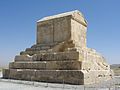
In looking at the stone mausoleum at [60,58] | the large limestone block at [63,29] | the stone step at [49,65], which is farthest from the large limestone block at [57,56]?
the large limestone block at [63,29]

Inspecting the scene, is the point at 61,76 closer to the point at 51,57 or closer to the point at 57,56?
the point at 57,56

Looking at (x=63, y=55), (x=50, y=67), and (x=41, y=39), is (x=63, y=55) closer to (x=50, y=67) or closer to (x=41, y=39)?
(x=50, y=67)

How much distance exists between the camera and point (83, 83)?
1030cm

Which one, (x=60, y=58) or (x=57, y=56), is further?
(x=57, y=56)

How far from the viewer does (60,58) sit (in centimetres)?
1231

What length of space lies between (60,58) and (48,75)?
53.2 inches

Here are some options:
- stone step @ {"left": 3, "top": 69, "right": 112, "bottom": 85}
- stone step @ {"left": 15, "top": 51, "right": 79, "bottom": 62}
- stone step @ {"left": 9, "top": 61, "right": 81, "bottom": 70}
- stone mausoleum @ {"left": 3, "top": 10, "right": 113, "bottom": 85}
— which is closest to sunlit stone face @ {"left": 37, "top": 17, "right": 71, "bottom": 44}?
stone mausoleum @ {"left": 3, "top": 10, "right": 113, "bottom": 85}

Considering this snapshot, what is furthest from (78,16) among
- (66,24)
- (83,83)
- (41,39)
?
(83,83)

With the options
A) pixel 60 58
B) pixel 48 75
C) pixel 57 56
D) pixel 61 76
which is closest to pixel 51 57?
pixel 57 56

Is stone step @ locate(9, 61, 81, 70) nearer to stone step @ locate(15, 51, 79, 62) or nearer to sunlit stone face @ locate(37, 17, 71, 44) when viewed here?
stone step @ locate(15, 51, 79, 62)

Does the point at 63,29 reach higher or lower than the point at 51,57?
higher

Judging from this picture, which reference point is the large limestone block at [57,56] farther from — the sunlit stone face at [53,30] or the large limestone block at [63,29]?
the sunlit stone face at [53,30]

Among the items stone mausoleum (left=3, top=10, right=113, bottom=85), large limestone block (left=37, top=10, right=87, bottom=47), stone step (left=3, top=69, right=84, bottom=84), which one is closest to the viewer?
stone step (left=3, top=69, right=84, bottom=84)

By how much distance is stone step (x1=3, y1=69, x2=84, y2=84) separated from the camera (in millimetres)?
10639
